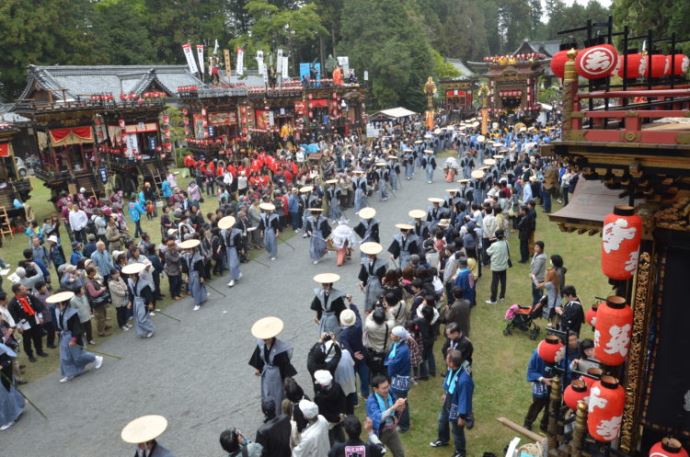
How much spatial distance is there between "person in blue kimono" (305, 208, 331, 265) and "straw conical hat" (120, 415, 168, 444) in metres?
9.68

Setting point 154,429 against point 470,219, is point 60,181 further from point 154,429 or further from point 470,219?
point 154,429

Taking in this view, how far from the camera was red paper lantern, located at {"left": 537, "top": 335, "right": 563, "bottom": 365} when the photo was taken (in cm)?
621

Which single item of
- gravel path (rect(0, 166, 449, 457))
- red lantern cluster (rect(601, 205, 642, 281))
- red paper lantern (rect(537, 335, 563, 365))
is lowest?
gravel path (rect(0, 166, 449, 457))

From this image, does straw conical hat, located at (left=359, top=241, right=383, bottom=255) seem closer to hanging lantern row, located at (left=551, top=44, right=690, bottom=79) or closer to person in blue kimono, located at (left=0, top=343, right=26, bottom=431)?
hanging lantern row, located at (left=551, top=44, right=690, bottom=79)

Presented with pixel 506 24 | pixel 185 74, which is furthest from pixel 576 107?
pixel 506 24

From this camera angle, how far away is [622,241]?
473cm

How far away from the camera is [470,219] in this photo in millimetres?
13406

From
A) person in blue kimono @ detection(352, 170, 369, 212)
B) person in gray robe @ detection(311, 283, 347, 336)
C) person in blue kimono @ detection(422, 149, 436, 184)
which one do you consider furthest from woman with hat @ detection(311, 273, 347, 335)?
person in blue kimono @ detection(422, 149, 436, 184)

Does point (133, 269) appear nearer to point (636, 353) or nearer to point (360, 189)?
point (636, 353)

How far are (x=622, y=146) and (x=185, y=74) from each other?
41.1 metres

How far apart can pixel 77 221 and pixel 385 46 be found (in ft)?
116

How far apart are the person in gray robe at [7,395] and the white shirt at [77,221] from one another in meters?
9.24

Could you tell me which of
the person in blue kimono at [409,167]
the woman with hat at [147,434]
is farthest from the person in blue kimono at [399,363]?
the person in blue kimono at [409,167]

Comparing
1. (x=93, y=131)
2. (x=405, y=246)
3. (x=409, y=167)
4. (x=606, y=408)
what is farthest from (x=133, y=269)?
(x=409, y=167)
